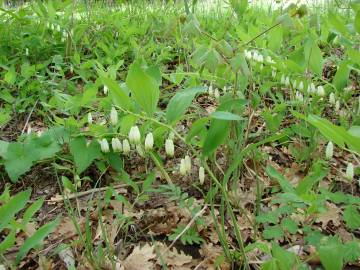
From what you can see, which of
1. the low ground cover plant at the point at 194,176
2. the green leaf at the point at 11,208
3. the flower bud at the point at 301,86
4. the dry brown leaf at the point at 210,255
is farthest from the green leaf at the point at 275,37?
the green leaf at the point at 11,208

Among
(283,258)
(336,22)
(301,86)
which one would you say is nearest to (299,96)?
(301,86)

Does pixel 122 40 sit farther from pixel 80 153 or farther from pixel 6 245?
pixel 6 245

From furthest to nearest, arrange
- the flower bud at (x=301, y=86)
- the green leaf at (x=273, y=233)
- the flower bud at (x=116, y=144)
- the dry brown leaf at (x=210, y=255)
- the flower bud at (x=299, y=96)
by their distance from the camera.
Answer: the flower bud at (x=299, y=96)
the flower bud at (x=301, y=86)
the flower bud at (x=116, y=144)
the dry brown leaf at (x=210, y=255)
the green leaf at (x=273, y=233)

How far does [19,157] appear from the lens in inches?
70.5

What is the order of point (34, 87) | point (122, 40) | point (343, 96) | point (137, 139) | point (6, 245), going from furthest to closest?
point (122, 40), point (34, 87), point (343, 96), point (137, 139), point (6, 245)

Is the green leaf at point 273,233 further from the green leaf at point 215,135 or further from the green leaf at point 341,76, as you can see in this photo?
the green leaf at point 341,76

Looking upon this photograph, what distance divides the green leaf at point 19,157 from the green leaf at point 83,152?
18 centimetres

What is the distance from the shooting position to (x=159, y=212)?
175cm

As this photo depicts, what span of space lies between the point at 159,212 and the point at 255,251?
465 mm

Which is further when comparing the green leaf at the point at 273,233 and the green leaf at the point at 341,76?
the green leaf at the point at 341,76

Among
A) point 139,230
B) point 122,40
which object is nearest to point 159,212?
point 139,230

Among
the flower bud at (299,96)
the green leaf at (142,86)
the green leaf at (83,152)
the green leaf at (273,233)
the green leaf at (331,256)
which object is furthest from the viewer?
the flower bud at (299,96)

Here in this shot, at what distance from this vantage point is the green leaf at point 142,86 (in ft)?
3.83

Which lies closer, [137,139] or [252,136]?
[137,139]
